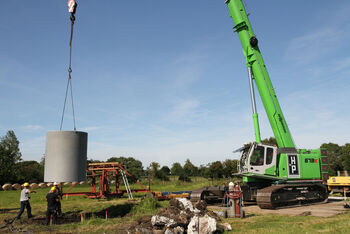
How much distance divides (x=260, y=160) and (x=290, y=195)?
8.17 feet

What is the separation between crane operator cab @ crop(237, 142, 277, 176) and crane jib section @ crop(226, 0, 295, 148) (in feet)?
3.39

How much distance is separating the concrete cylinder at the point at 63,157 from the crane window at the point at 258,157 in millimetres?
8291

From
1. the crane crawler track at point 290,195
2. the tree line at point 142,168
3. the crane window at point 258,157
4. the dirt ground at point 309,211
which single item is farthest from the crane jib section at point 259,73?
the tree line at point 142,168

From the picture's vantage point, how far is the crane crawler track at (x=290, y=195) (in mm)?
13336

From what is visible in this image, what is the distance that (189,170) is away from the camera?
186 feet

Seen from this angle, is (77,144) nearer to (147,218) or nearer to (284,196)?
(147,218)

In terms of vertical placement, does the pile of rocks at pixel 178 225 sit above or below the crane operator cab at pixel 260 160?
below

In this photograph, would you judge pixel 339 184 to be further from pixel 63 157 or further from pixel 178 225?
pixel 63 157

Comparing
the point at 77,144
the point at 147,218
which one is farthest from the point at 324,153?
the point at 77,144

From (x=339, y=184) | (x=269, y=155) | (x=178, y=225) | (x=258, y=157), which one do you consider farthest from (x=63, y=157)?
(x=339, y=184)

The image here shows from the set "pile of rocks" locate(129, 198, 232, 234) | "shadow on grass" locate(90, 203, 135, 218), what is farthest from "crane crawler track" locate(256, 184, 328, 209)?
"shadow on grass" locate(90, 203, 135, 218)

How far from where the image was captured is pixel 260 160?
14.2 metres

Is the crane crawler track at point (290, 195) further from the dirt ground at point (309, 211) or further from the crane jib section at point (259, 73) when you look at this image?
the crane jib section at point (259, 73)

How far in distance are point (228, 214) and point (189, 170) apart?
151 ft
